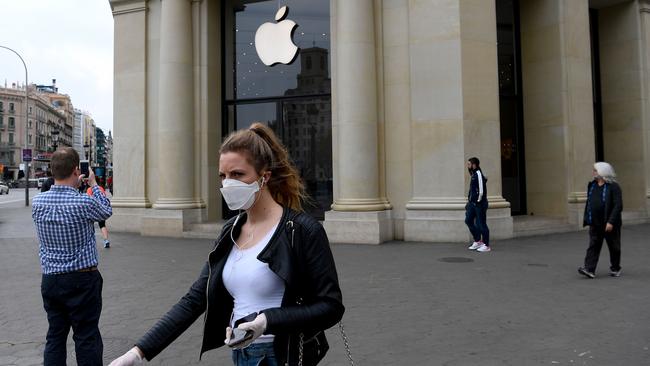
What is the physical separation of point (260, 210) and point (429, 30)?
10811 mm

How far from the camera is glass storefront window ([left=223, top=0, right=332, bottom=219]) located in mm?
14273

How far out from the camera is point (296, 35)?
575 inches

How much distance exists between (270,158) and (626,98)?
1778 cm

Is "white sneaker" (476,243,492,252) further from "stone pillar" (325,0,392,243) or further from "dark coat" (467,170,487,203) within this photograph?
"stone pillar" (325,0,392,243)

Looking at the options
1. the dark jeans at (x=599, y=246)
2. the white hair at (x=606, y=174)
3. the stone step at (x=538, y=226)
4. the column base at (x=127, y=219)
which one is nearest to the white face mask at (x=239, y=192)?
the dark jeans at (x=599, y=246)

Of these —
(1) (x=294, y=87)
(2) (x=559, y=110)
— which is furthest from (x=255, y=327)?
(2) (x=559, y=110)

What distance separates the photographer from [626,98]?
16484mm

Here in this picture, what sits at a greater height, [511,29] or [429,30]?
[511,29]

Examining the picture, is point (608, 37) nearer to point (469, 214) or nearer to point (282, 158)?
point (469, 214)

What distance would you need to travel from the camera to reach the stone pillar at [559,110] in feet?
45.6

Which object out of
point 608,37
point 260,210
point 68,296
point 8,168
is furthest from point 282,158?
point 8,168

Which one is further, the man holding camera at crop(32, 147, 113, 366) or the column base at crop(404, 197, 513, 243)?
the column base at crop(404, 197, 513, 243)

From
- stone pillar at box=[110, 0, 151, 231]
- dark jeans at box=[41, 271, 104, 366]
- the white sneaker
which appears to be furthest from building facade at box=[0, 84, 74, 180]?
dark jeans at box=[41, 271, 104, 366]

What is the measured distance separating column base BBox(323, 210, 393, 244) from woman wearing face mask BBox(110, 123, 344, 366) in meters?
9.42
